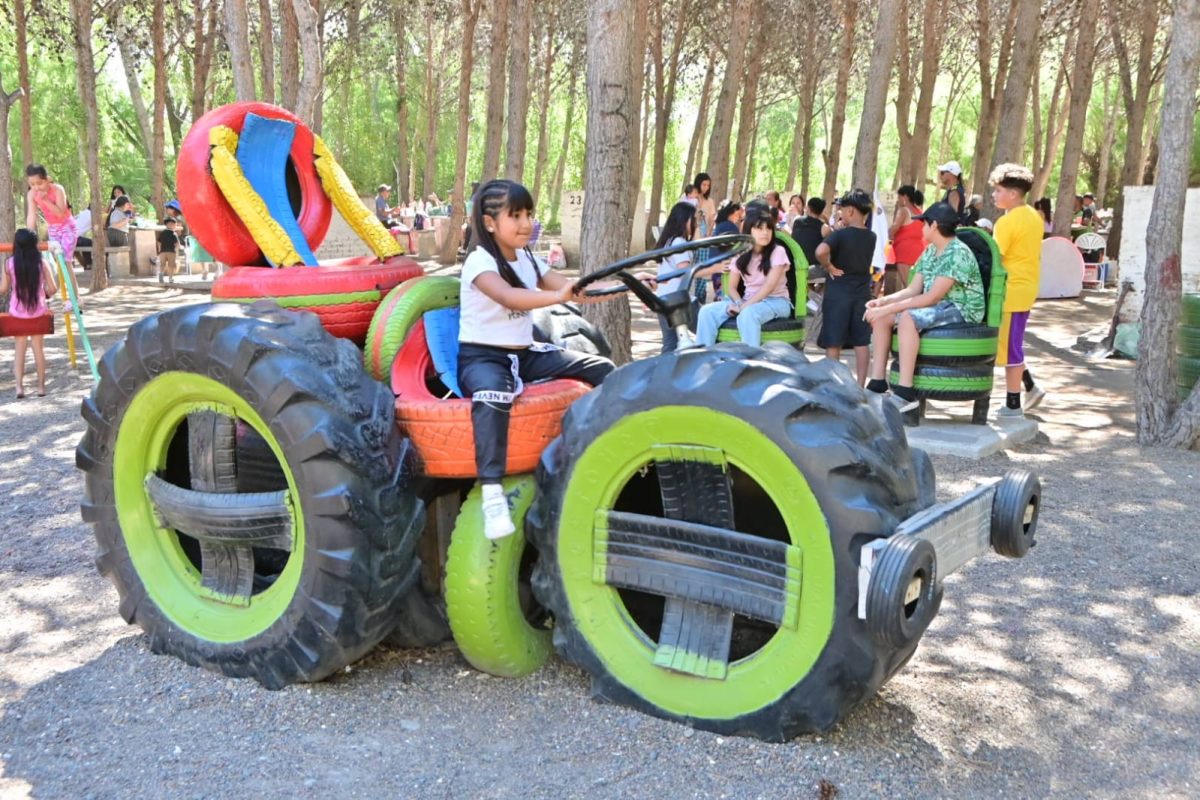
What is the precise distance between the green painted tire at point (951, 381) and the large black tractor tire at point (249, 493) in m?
4.76

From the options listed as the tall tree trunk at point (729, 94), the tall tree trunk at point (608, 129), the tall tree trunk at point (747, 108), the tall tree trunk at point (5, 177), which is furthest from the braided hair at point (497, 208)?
the tall tree trunk at point (747, 108)

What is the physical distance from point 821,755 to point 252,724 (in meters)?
1.76

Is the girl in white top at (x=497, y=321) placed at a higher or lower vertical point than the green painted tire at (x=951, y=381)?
higher

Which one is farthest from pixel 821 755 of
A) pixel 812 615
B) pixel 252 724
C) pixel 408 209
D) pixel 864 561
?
pixel 408 209

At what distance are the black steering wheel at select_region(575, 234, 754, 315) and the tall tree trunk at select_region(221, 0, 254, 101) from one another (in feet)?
26.8

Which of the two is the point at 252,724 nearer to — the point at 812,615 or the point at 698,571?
the point at 698,571

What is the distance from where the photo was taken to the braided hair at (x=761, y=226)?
8234 millimetres

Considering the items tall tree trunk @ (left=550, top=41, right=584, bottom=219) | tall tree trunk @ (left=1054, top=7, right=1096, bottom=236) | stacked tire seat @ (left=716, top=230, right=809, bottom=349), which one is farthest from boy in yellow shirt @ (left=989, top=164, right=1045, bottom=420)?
tall tree trunk @ (left=550, top=41, right=584, bottom=219)

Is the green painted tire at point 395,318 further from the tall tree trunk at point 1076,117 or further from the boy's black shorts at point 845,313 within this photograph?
the tall tree trunk at point 1076,117

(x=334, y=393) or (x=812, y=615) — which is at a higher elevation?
(x=334, y=393)

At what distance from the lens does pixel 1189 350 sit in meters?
7.99

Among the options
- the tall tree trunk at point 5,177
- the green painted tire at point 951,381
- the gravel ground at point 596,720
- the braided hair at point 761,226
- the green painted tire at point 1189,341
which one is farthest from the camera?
the tall tree trunk at point 5,177

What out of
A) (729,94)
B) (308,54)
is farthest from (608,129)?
(729,94)

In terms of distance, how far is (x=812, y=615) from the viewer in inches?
115
